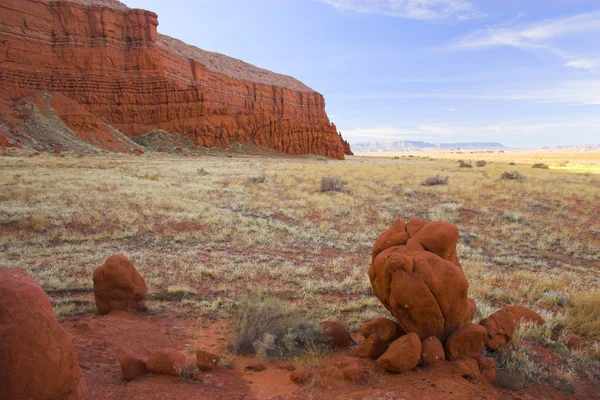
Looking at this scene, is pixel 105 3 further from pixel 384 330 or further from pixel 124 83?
pixel 384 330

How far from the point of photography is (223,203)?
49.5 feet

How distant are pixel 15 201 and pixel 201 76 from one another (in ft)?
160

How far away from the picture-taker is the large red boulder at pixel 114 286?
589 centimetres

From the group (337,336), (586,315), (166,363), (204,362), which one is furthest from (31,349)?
(586,315)

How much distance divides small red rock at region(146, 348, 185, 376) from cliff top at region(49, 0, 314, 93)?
54049 mm

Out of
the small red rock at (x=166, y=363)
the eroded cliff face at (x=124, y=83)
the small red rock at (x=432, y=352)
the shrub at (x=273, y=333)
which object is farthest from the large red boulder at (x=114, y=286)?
the eroded cliff face at (x=124, y=83)

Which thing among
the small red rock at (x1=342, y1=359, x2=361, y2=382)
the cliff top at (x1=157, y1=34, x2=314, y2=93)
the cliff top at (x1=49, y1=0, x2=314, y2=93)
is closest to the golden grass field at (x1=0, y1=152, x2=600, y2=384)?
the small red rock at (x1=342, y1=359, x2=361, y2=382)

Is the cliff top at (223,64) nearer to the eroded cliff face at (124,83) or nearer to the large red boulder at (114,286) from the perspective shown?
the eroded cliff face at (124,83)

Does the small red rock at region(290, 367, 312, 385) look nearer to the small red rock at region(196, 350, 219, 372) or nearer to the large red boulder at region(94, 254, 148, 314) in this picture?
the small red rock at region(196, 350, 219, 372)

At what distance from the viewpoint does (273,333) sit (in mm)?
5105

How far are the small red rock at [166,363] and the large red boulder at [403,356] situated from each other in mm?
2126

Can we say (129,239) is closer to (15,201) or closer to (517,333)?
(15,201)

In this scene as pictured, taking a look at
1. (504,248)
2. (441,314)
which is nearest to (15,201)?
(441,314)

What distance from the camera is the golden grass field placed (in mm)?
6469
